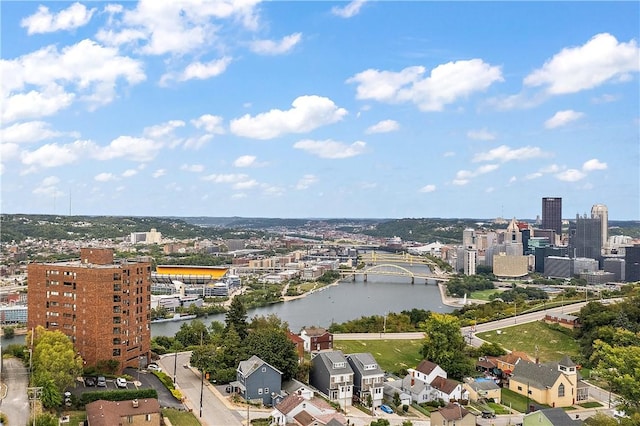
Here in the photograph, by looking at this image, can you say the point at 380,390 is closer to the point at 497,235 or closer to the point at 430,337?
the point at 430,337

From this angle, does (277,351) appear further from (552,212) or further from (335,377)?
(552,212)

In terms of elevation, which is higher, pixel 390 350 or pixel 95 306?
pixel 95 306

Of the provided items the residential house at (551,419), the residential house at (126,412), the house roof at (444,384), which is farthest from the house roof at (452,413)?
the residential house at (126,412)

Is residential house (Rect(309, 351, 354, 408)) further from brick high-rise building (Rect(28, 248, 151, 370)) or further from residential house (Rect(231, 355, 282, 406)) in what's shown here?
brick high-rise building (Rect(28, 248, 151, 370))

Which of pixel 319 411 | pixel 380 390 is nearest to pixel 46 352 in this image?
pixel 319 411

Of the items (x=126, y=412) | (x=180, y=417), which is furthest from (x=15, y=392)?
(x=180, y=417)

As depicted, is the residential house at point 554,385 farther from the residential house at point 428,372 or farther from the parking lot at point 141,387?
the parking lot at point 141,387
